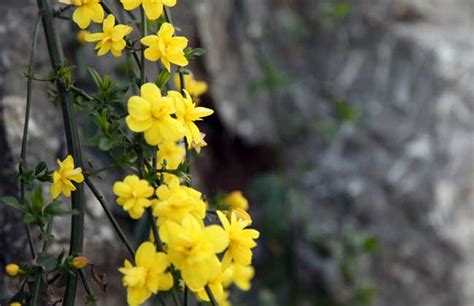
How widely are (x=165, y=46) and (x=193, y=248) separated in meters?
0.26

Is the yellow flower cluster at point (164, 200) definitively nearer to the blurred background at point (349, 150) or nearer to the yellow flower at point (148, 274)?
the yellow flower at point (148, 274)

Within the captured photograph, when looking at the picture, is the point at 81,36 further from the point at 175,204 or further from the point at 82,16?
the point at 175,204

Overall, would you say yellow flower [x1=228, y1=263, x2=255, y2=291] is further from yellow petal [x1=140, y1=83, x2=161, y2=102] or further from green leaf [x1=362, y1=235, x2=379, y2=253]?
green leaf [x1=362, y1=235, x2=379, y2=253]

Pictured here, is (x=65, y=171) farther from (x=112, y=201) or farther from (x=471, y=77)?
(x=471, y=77)

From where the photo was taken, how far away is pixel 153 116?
2.63 ft

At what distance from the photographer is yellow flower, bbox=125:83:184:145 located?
31.4 inches

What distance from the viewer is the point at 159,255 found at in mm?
A: 780

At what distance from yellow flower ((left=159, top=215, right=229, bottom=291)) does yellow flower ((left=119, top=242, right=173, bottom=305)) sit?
2 cm

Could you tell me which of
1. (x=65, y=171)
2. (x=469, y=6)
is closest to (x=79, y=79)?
(x=65, y=171)

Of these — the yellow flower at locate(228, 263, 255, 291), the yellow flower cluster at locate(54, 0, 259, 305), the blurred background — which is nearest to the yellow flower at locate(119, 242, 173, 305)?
the yellow flower cluster at locate(54, 0, 259, 305)

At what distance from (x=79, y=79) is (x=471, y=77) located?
4.28 ft

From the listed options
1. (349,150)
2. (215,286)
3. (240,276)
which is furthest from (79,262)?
(349,150)

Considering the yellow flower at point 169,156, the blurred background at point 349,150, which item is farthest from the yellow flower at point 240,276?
the blurred background at point 349,150

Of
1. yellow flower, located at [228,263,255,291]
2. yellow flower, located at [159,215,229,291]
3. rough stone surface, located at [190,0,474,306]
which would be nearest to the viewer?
yellow flower, located at [159,215,229,291]
